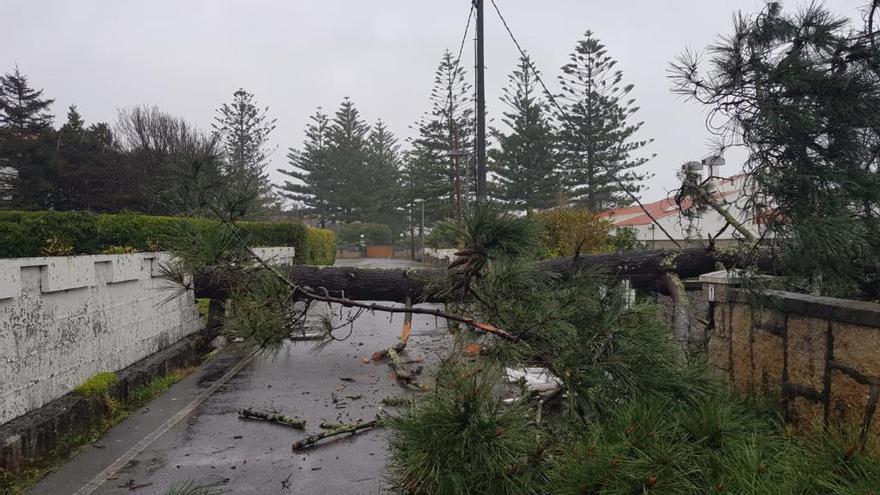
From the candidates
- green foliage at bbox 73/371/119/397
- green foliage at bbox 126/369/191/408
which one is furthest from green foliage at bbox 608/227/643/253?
green foliage at bbox 73/371/119/397

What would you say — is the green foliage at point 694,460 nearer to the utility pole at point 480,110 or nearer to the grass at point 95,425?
the grass at point 95,425

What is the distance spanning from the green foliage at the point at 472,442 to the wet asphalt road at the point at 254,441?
937mm

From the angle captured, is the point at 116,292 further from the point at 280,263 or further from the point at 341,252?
the point at 341,252

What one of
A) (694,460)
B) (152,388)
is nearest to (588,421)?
(694,460)

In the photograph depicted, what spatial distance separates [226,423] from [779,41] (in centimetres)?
508

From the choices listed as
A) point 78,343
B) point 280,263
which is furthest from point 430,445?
point 78,343

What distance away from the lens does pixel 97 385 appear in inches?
210

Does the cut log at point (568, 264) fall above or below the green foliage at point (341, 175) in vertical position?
below

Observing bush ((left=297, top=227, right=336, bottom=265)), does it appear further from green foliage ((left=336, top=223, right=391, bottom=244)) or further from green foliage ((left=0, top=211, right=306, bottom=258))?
green foliage ((left=336, top=223, right=391, bottom=244))

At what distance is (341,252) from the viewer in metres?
53.3

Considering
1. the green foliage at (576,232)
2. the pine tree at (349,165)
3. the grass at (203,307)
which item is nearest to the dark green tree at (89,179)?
the grass at (203,307)

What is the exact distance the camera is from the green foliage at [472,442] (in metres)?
2.27

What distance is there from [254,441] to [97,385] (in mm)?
1545

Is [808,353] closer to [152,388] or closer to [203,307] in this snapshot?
[152,388]
